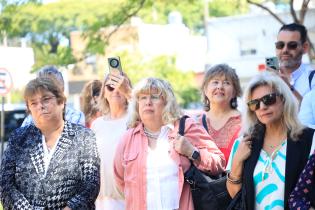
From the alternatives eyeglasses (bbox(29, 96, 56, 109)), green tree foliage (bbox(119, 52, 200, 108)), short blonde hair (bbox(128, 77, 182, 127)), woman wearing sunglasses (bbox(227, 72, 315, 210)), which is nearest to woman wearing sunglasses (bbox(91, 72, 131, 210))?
short blonde hair (bbox(128, 77, 182, 127))

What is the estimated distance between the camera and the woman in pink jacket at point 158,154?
4605 millimetres

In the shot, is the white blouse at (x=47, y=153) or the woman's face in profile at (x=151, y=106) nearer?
the white blouse at (x=47, y=153)

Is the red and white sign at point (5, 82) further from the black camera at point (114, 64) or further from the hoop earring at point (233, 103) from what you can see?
the hoop earring at point (233, 103)

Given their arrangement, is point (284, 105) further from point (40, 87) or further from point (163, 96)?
point (40, 87)

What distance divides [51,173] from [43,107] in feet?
1.75

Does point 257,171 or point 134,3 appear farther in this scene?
point 134,3

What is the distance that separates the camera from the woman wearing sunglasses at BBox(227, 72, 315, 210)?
3955 millimetres

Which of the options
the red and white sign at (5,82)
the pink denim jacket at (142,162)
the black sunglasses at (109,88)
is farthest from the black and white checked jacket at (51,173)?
the red and white sign at (5,82)

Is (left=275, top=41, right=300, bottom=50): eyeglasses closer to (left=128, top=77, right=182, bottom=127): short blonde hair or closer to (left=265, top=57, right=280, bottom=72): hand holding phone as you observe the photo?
(left=265, top=57, right=280, bottom=72): hand holding phone

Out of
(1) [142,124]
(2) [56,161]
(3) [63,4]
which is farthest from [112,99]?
(3) [63,4]

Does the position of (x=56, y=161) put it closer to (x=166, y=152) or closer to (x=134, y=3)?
(x=166, y=152)

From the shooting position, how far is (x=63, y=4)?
3812 centimetres

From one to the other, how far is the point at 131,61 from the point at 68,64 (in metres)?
20.7

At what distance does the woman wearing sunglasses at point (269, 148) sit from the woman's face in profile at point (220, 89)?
4.17 feet
